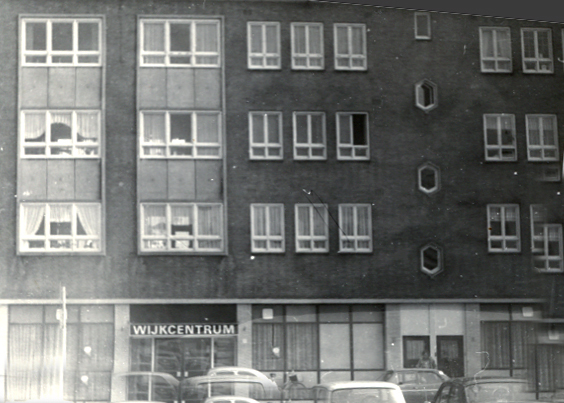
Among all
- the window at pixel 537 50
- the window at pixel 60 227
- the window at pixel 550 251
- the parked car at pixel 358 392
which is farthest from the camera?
the window at pixel 537 50

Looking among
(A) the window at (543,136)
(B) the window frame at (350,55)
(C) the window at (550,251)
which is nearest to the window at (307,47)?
(B) the window frame at (350,55)

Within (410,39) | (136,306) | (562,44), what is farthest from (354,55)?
(136,306)

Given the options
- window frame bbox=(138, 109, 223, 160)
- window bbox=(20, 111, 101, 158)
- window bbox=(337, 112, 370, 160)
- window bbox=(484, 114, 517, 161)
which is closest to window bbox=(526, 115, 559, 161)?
window bbox=(484, 114, 517, 161)

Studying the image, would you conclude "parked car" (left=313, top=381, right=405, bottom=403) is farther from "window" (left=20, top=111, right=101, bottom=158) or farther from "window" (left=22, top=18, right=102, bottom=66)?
"window" (left=22, top=18, right=102, bottom=66)

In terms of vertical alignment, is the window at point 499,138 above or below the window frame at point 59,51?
below

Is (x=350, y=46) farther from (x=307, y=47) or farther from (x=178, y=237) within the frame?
(x=178, y=237)

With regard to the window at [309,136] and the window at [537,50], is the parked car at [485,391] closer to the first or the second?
the window at [309,136]
